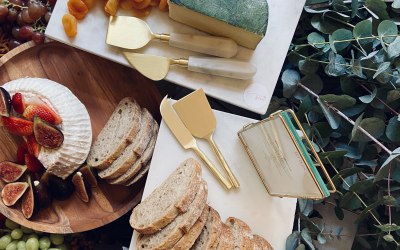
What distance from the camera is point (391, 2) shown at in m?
1.57

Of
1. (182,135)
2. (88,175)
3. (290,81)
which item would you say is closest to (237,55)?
(290,81)

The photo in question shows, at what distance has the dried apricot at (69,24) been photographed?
60.7 inches

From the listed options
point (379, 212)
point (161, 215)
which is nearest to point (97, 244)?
point (161, 215)

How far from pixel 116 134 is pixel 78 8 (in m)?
0.41

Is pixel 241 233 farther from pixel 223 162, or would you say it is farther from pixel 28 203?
pixel 28 203

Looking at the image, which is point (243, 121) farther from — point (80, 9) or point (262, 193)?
point (80, 9)

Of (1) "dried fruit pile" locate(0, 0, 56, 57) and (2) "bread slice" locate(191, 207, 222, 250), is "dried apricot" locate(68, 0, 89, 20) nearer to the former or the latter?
(1) "dried fruit pile" locate(0, 0, 56, 57)

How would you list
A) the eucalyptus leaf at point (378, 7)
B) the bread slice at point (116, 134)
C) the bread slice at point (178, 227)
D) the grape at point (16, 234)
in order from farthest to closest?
the grape at point (16, 234), the bread slice at point (116, 134), the eucalyptus leaf at point (378, 7), the bread slice at point (178, 227)

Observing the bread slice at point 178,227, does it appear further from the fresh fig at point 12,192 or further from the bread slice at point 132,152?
the fresh fig at point 12,192

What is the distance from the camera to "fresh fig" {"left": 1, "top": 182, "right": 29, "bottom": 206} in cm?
164

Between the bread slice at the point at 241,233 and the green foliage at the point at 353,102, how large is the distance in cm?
14

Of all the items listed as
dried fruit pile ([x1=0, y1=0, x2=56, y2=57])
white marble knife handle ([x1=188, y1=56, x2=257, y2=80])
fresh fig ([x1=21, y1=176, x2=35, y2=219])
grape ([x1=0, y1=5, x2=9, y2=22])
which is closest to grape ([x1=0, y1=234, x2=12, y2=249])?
fresh fig ([x1=21, y1=176, x2=35, y2=219])

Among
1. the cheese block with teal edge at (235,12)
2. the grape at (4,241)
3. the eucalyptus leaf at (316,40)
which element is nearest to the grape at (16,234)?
the grape at (4,241)

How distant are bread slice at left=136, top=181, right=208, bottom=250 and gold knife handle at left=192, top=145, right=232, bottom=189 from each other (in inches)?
3.2
